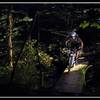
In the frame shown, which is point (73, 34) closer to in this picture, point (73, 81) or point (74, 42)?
Result: point (74, 42)

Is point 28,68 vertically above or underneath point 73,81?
above

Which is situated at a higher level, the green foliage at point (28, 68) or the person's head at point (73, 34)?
the person's head at point (73, 34)

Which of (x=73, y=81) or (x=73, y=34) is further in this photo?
(x=73, y=81)

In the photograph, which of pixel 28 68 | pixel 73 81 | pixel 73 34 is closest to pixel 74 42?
pixel 73 34

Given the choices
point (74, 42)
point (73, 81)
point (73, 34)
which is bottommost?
point (73, 81)

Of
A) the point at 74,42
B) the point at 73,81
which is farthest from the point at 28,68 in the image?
the point at 74,42

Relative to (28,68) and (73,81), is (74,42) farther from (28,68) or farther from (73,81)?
(28,68)

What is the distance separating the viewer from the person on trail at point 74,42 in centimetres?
762

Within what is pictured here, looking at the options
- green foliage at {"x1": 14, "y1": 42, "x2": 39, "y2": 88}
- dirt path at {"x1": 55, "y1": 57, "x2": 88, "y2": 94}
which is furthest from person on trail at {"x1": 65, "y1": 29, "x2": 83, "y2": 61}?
green foliage at {"x1": 14, "y1": 42, "x2": 39, "y2": 88}

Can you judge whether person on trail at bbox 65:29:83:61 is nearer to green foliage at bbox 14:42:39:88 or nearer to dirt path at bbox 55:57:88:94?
dirt path at bbox 55:57:88:94

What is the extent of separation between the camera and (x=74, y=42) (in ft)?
25.1

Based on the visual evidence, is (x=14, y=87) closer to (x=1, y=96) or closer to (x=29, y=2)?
(x=1, y=96)

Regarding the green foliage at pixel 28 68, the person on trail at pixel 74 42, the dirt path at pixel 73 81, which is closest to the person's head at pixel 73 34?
the person on trail at pixel 74 42

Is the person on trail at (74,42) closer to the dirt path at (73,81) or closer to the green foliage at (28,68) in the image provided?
the dirt path at (73,81)
